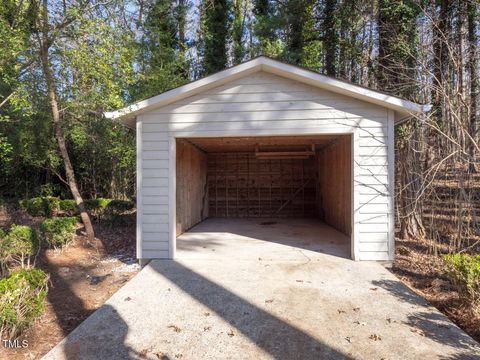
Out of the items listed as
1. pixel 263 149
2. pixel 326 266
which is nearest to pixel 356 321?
pixel 326 266

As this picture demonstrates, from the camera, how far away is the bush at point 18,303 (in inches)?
106

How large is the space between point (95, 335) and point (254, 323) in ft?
4.76

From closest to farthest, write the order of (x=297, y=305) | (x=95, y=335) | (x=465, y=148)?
(x=95, y=335) → (x=297, y=305) → (x=465, y=148)

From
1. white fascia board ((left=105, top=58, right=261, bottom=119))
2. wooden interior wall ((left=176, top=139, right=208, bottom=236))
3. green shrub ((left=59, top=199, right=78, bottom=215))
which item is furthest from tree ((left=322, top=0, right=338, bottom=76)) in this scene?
green shrub ((left=59, top=199, right=78, bottom=215))

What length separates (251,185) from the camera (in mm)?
11344

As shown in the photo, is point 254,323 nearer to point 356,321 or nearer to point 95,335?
point 356,321

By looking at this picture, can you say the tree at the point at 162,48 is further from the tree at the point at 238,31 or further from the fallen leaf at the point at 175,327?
the fallen leaf at the point at 175,327

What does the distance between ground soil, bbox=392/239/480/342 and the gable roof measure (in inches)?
94.0

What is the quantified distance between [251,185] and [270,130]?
6443mm

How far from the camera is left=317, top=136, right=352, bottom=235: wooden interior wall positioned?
22.2 feet

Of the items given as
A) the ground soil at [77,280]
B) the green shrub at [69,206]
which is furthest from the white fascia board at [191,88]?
the green shrub at [69,206]

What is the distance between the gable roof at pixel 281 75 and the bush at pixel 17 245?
2380mm

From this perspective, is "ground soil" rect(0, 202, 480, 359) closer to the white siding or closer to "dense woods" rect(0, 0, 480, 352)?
"dense woods" rect(0, 0, 480, 352)

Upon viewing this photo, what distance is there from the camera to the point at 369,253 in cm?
489
